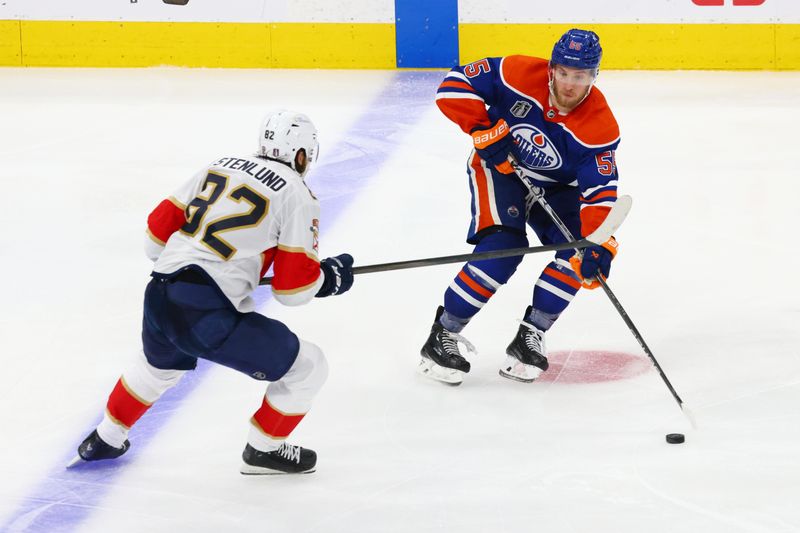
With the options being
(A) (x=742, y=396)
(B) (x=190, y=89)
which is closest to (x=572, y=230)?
(A) (x=742, y=396)

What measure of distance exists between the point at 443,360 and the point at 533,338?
263 millimetres

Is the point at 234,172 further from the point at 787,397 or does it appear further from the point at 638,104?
the point at 638,104

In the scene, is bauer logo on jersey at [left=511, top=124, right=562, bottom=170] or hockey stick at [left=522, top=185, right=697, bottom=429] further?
bauer logo on jersey at [left=511, top=124, right=562, bottom=170]

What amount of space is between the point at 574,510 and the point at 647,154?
11.3 ft

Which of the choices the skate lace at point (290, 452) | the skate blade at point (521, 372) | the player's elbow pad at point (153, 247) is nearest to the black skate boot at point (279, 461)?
the skate lace at point (290, 452)

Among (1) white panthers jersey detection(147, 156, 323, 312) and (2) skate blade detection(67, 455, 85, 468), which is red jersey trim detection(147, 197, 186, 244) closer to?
(1) white panthers jersey detection(147, 156, 323, 312)

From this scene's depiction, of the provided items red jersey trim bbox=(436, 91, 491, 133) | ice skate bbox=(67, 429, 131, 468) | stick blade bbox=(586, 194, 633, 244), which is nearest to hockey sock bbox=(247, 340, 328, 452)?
ice skate bbox=(67, 429, 131, 468)

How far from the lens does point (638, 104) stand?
682 cm

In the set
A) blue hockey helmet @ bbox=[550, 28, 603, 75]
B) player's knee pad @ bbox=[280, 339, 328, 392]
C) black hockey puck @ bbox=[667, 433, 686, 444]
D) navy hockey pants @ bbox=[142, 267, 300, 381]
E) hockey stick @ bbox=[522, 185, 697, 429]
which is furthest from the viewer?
blue hockey helmet @ bbox=[550, 28, 603, 75]

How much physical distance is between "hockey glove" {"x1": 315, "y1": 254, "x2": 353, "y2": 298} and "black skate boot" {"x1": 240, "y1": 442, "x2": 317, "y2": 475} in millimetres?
368

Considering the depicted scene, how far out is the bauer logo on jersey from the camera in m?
3.43

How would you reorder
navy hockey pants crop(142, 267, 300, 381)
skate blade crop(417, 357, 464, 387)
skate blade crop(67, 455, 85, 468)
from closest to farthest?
navy hockey pants crop(142, 267, 300, 381)
skate blade crop(67, 455, 85, 468)
skate blade crop(417, 357, 464, 387)

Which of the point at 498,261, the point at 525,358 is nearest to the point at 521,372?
the point at 525,358

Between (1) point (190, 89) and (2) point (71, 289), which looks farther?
(1) point (190, 89)
